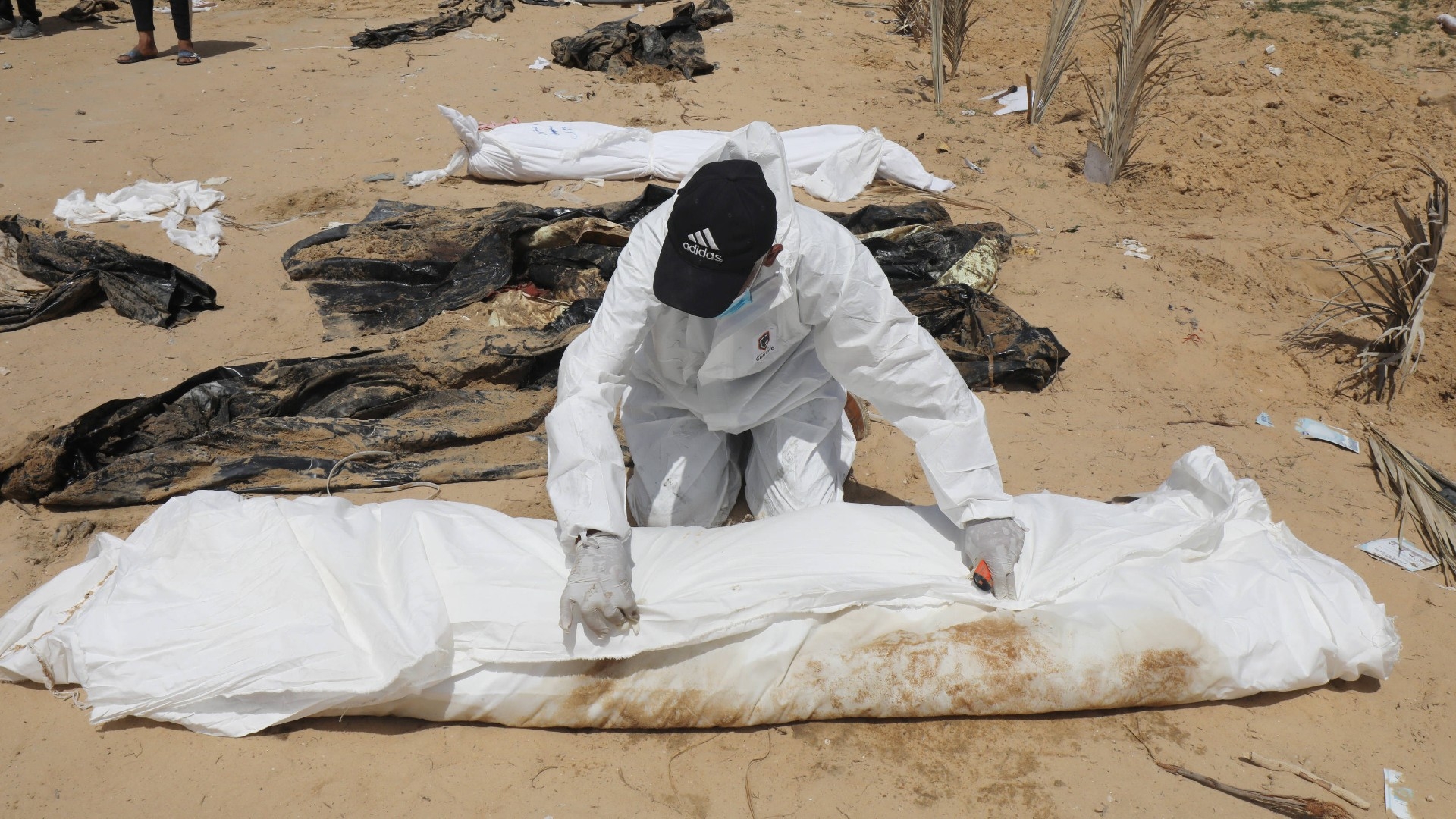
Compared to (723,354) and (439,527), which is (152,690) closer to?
(439,527)

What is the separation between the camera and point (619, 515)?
1.92 m

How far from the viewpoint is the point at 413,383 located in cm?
330

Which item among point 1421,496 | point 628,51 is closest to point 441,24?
point 628,51

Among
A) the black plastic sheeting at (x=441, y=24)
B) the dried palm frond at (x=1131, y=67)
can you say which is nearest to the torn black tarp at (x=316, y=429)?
the dried palm frond at (x=1131, y=67)

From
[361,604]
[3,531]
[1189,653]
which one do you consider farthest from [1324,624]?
[3,531]

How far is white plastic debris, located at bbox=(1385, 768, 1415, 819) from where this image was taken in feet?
6.02

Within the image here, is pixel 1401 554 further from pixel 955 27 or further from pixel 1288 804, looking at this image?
pixel 955 27

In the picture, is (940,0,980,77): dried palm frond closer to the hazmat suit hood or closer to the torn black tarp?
the torn black tarp

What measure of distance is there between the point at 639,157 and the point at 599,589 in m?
3.91

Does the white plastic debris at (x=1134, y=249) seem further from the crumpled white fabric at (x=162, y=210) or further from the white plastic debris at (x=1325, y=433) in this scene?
the crumpled white fabric at (x=162, y=210)

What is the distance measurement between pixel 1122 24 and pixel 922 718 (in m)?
4.67

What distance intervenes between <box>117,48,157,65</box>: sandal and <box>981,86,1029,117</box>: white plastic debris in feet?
21.8

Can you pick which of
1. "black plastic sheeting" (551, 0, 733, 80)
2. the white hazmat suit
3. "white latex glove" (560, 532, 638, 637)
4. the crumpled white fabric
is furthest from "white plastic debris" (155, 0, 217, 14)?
"white latex glove" (560, 532, 638, 637)

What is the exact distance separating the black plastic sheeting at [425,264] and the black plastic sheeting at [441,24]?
3.86 metres
